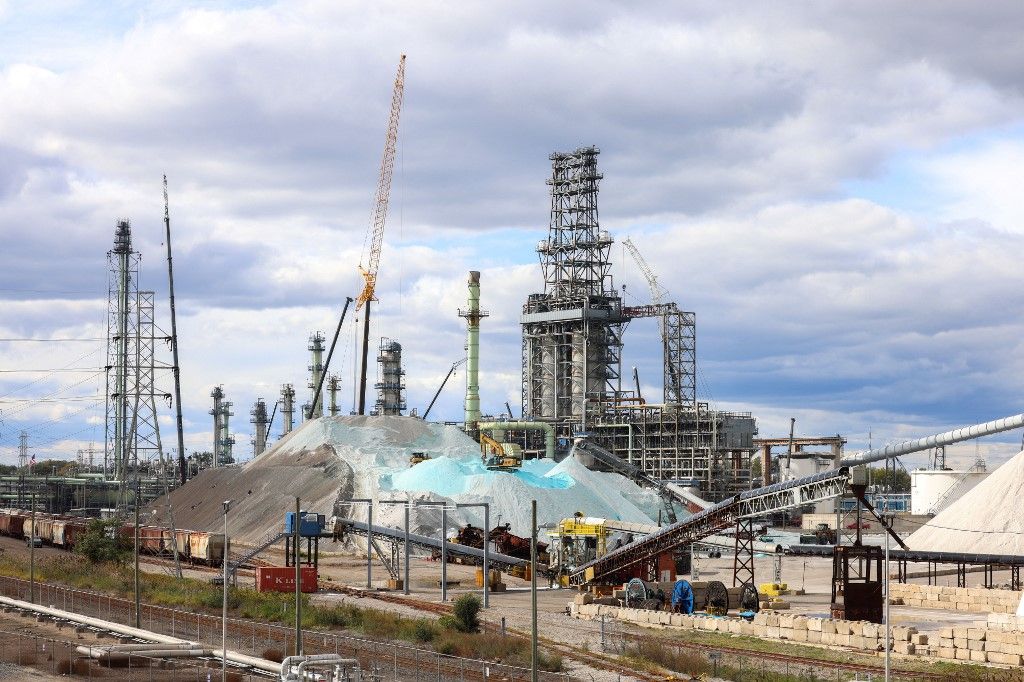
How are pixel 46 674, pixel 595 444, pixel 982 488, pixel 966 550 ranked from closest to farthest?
pixel 46 674 → pixel 966 550 → pixel 982 488 → pixel 595 444

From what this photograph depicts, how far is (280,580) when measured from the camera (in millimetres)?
72625

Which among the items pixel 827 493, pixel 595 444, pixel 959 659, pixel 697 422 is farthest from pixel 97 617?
pixel 697 422

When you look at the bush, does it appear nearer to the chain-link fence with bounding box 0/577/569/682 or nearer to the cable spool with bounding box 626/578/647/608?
the chain-link fence with bounding box 0/577/569/682

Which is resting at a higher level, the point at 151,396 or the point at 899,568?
the point at 151,396

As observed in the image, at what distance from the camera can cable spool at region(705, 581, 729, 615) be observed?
60469mm

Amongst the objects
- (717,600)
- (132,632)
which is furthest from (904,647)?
(132,632)

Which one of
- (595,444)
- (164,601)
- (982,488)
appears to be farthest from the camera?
(595,444)

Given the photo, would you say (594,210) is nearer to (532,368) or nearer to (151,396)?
(532,368)

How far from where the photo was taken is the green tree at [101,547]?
90.9 metres

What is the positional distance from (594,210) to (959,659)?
125m

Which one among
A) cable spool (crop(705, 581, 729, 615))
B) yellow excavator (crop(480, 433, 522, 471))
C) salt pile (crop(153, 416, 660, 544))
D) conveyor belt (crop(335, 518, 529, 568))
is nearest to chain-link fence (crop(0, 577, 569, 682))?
cable spool (crop(705, 581, 729, 615))

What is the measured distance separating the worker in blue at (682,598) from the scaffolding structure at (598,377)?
3320 inches

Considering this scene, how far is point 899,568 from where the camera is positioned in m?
76.7

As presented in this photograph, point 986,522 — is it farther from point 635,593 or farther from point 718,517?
point 635,593
